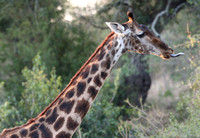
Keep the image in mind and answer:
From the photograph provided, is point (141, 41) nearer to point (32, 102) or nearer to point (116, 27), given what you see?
point (116, 27)

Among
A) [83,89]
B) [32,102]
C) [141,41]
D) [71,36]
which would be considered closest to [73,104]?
[83,89]

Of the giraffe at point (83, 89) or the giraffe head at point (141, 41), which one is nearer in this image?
the giraffe at point (83, 89)

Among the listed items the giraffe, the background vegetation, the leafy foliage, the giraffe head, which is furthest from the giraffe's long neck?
the background vegetation

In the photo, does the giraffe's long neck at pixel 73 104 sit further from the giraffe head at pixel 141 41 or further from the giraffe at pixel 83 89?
the giraffe head at pixel 141 41

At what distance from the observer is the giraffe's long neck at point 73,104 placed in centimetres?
354

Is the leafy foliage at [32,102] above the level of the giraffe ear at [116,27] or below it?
below

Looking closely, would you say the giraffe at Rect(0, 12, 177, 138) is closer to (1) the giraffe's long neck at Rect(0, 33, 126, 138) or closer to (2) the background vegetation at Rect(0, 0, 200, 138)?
(1) the giraffe's long neck at Rect(0, 33, 126, 138)

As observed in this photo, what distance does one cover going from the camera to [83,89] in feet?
12.0

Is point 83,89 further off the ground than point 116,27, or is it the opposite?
point 116,27

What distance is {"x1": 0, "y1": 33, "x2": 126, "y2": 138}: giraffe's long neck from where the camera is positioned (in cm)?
354

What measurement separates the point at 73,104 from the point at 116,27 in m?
1.11

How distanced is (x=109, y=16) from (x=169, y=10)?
1684mm

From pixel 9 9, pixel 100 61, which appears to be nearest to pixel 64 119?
pixel 100 61

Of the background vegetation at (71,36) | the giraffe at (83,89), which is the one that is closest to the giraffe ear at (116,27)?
the giraffe at (83,89)
